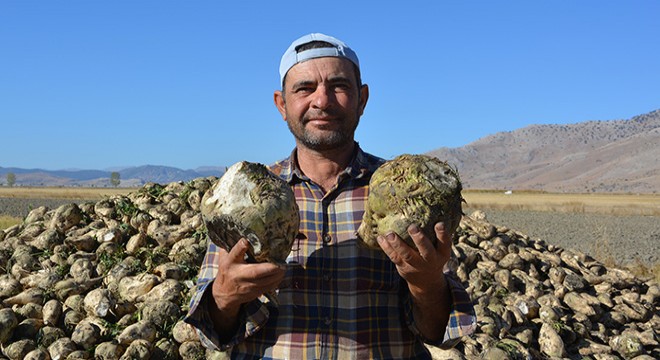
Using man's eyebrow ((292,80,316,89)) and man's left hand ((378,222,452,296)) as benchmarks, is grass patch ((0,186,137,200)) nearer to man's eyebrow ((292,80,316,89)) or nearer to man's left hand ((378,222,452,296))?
man's eyebrow ((292,80,316,89))

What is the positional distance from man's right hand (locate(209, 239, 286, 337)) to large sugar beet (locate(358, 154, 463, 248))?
60 centimetres

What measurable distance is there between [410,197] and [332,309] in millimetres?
801

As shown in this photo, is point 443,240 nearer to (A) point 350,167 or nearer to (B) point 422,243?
(B) point 422,243

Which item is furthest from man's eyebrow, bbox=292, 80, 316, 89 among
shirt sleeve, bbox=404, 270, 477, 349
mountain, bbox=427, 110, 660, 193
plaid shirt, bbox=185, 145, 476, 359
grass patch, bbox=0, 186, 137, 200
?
mountain, bbox=427, 110, 660, 193

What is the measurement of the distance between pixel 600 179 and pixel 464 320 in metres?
141

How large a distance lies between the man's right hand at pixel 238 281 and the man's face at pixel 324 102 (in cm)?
75

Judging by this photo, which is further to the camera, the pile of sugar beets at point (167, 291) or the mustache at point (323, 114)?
the pile of sugar beets at point (167, 291)

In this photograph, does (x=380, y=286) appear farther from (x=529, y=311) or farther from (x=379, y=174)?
(x=529, y=311)

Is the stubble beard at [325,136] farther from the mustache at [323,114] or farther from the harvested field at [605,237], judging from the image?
the harvested field at [605,237]

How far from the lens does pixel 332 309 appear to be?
311 cm

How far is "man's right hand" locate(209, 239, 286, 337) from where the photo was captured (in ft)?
9.18

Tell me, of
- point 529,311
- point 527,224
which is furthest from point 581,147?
point 529,311

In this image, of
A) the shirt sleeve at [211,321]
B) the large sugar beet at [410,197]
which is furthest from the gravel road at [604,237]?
the large sugar beet at [410,197]

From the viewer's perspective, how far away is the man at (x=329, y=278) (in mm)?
2945
